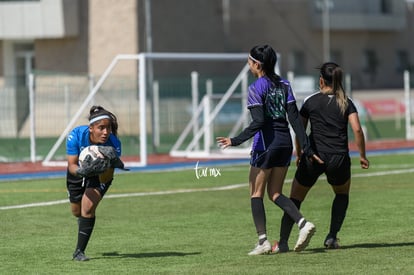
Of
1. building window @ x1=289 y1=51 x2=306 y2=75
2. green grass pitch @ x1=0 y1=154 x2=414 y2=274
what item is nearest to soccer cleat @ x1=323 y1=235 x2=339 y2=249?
green grass pitch @ x1=0 y1=154 x2=414 y2=274

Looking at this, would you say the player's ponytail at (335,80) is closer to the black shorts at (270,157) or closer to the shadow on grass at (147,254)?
the black shorts at (270,157)

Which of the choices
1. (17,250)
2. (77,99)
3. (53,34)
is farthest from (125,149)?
(17,250)

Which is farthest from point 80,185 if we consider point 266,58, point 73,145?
point 266,58

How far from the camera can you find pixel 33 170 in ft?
83.1

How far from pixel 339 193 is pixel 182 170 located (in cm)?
1282

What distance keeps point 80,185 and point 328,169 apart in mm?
2443

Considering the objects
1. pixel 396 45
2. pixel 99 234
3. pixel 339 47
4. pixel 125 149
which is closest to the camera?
pixel 99 234

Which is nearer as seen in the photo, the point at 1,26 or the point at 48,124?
the point at 48,124

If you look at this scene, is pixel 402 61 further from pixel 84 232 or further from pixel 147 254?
pixel 84 232

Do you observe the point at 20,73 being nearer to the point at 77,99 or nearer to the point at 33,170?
the point at 77,99

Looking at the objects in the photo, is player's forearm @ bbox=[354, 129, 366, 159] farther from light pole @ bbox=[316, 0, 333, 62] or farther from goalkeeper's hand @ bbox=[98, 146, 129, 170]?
light pole @ bbox=[316, 0, 333, 62]

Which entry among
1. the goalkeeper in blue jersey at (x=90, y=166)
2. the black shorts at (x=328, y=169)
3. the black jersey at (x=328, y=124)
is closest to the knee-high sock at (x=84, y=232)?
the goalkeeper in blue jersey at (x=90, y=166)

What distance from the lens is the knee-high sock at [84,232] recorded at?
37.1ft

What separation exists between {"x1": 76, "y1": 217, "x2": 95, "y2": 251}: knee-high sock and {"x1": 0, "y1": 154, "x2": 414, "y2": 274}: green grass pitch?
19 centimetres
